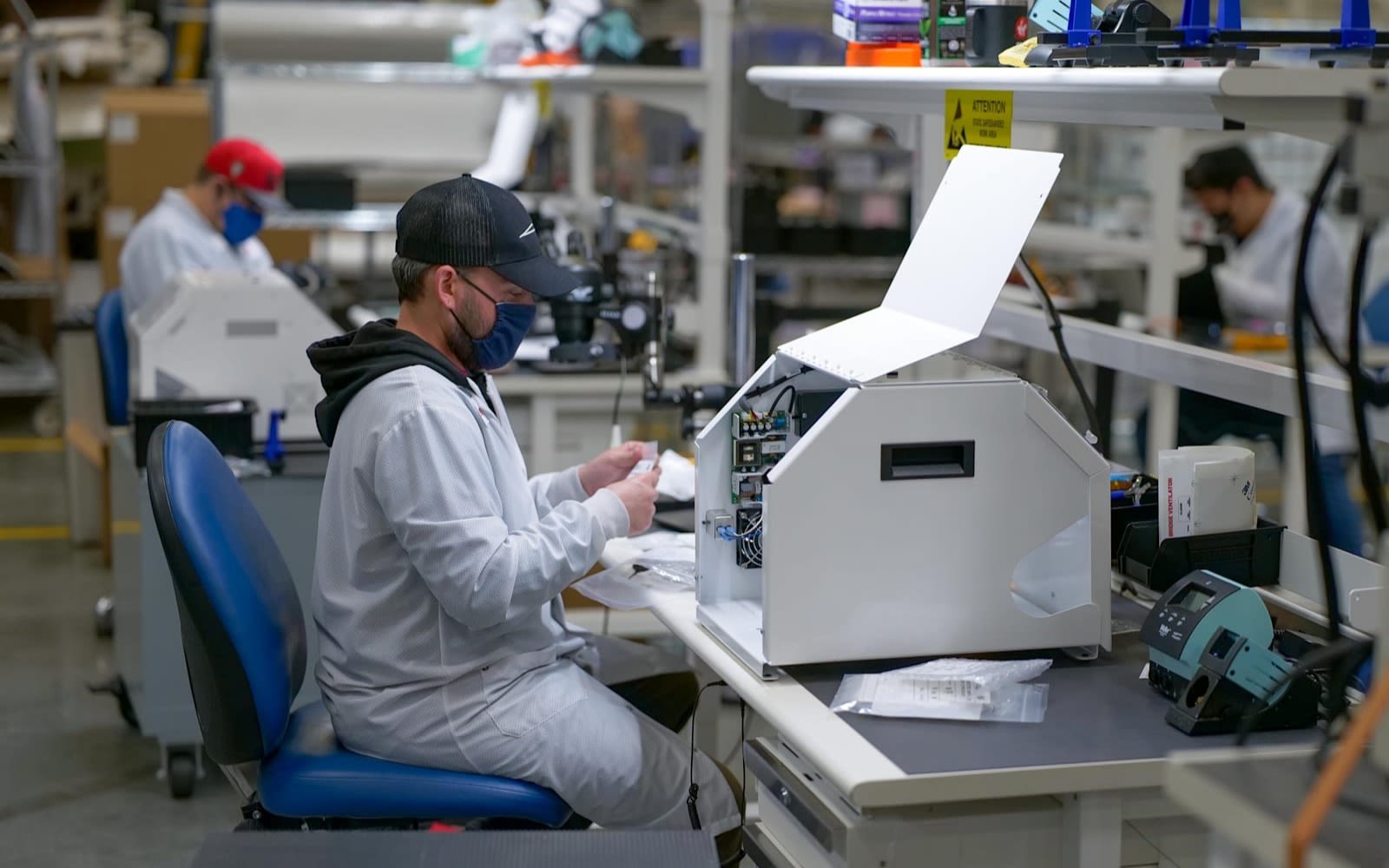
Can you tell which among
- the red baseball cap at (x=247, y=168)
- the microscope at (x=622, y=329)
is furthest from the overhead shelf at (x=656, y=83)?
the red baseball cap at (x=247, y=168)

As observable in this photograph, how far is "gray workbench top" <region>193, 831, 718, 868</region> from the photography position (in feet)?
4.63

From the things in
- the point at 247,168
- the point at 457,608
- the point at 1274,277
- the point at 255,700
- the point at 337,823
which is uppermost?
the point at 247,168

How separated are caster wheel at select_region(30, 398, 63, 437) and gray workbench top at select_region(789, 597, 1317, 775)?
612 centimetres

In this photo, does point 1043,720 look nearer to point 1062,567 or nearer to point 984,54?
point 1062,567

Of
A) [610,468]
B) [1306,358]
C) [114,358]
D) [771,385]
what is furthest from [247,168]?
[1306,358]

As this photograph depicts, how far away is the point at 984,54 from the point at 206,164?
3196mm

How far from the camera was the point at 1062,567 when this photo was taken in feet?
6.54

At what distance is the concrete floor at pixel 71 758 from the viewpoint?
10.3 feet

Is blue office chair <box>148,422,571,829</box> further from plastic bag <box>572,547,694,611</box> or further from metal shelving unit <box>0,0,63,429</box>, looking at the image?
metal shelving unit <box>0,0,63,429</box>

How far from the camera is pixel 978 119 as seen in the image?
227 cm

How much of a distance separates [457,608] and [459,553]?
82 millimetres

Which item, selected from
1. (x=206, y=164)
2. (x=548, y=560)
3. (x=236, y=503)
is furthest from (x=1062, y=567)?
(x=206, y=164)

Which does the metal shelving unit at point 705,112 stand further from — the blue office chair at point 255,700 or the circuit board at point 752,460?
the blue office chair at point 255,700

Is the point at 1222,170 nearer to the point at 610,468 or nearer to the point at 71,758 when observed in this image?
the point at 610,468
